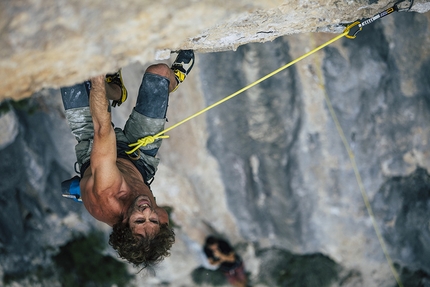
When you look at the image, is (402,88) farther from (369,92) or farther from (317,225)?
(317,225)

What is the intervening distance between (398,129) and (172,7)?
347cm

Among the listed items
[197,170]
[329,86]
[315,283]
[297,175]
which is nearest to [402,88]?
[329,86]

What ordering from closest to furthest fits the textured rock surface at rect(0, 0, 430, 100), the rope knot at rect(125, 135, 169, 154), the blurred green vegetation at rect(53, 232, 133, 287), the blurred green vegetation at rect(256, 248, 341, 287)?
1. the textured rock surface at rect(0, 0, 430, 100)
2. the rope knot at rect(125, 135, 169, 154)
3. the blurred green vegetation at rect(256, 248, 341, 287)
4. the blurred green vegetation at rect(53, 232, 133, 287)

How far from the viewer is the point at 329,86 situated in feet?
14.0

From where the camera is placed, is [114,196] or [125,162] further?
[125,162]

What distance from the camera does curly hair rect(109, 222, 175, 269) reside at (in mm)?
2482

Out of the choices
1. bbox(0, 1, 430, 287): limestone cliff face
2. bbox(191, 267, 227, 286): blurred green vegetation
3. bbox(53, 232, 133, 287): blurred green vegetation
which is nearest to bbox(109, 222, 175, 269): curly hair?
bbox(0, 1, 430, 287): limestone cliff face

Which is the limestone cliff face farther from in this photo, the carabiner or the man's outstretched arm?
the man's outstretched arm

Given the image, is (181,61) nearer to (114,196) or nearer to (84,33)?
(114,196)

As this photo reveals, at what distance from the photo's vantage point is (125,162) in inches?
109

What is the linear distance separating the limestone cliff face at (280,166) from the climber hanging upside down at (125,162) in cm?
155

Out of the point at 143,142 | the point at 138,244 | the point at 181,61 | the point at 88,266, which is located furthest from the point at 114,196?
the point at 88,266

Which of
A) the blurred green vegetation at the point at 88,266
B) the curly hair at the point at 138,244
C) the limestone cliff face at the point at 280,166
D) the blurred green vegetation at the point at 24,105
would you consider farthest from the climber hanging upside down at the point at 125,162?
the blurred green vegetation at the point at 88,266

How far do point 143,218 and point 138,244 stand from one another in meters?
0.17
